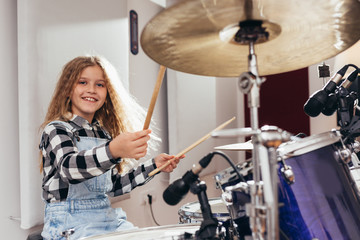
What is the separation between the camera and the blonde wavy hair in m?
1.16

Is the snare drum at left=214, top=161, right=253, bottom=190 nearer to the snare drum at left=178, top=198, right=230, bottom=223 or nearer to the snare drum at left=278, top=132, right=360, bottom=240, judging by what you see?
the snare drum at left=278, top=132, right=360, bottom=240

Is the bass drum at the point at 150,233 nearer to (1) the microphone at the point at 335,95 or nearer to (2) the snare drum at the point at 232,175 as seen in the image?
(2) the snare drum at the point at 232,175

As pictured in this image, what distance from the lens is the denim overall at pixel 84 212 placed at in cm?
98

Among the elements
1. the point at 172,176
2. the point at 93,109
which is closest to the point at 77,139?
the point at 93,109

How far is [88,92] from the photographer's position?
3.83ft

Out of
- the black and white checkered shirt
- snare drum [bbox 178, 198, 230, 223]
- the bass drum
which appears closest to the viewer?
the bass drum

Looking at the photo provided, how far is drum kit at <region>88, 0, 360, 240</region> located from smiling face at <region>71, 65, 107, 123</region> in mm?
447

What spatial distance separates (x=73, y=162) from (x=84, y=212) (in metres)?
0.20

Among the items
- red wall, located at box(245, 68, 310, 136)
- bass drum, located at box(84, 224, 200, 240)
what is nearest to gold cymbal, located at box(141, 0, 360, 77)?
bass drum, located at box(84, 224, 200, 240)

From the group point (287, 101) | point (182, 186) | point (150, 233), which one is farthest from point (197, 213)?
point (287, 101)

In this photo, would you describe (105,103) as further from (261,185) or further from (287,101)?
(287,101)

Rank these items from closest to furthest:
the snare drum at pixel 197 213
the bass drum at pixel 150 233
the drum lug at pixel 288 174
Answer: the drum lug at pixel 288 174
the bass drum at pixel 150 233
the snare drum at pixel 197 213

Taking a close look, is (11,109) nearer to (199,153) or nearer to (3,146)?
(3,146)

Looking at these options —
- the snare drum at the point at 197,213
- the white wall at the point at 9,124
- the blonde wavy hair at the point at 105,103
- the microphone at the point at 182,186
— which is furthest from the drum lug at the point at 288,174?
the white wall at the point at 9,124
